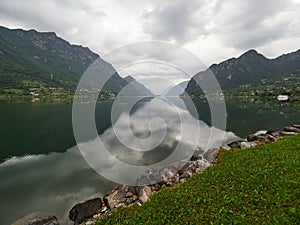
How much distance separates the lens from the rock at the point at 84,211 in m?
16.3

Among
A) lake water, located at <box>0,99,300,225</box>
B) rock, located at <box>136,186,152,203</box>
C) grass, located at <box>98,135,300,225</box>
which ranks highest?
grass, located at <box>98,135,300,225</box>

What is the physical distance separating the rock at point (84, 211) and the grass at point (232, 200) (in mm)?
5554

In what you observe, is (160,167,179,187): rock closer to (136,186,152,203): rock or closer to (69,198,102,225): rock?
(136,186,152,203): rock

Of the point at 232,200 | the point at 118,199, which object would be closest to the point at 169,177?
the point at 118,199

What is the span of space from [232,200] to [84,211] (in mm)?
11846

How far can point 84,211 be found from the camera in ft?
55.1

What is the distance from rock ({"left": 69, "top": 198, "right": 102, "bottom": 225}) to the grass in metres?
5.55

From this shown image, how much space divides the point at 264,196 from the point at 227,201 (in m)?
2.01

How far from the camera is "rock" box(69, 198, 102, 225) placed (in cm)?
1625

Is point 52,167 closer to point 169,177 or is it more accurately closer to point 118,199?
point 118,199

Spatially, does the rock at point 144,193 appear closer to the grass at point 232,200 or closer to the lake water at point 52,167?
the grass at point 232,200

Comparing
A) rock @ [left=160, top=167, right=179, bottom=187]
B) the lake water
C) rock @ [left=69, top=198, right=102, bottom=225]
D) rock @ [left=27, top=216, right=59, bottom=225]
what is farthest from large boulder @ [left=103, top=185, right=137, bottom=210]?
the lake water

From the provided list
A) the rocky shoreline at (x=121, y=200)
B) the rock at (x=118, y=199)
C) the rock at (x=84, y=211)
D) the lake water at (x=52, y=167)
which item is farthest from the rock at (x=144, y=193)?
the lake water at (x=52, y=167)

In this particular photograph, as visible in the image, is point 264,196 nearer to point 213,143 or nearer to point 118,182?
point 118,182
